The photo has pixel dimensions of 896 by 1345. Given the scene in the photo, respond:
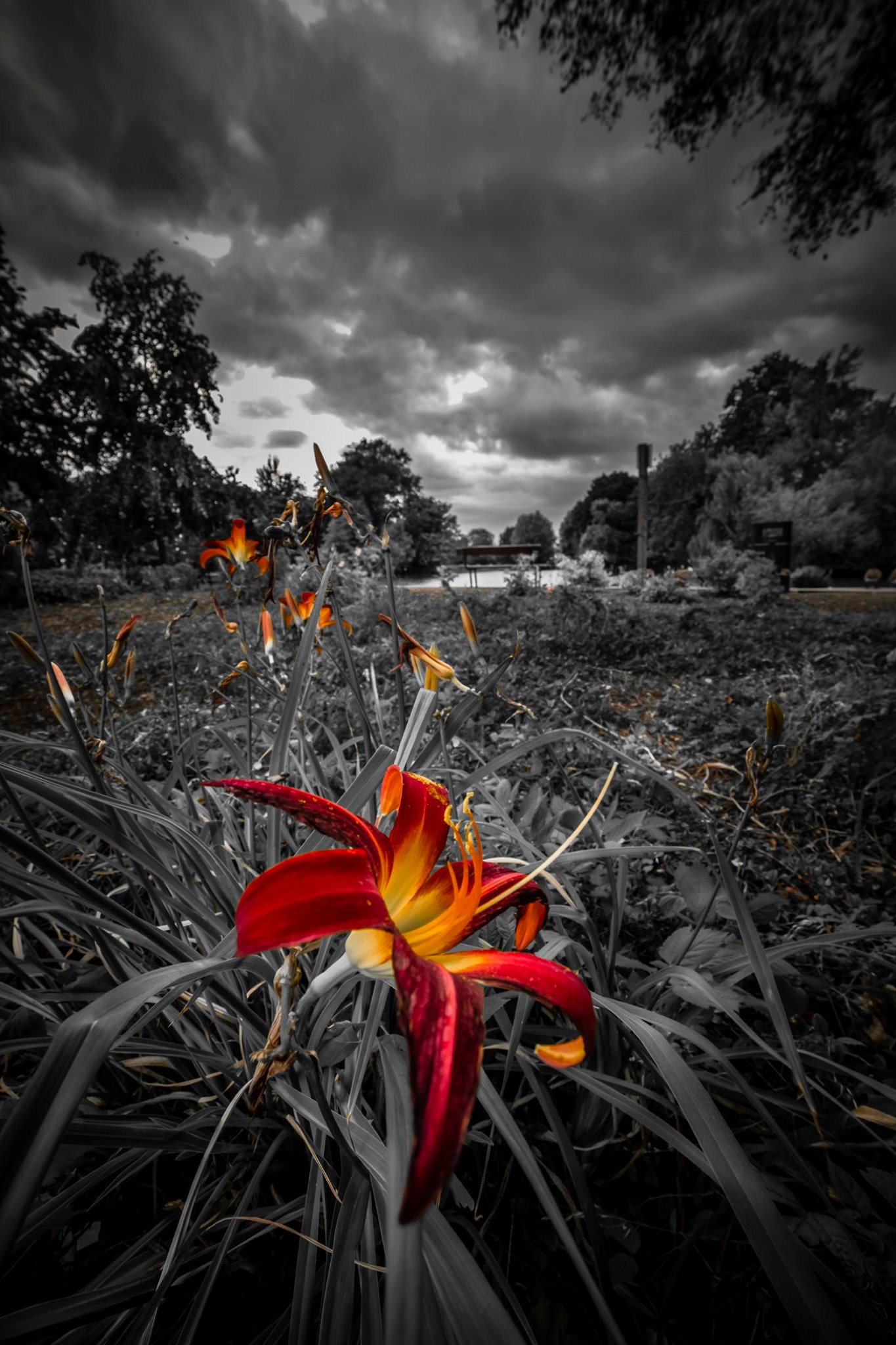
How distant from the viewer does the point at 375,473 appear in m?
29.0

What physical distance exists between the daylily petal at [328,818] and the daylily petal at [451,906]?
0.23 feet

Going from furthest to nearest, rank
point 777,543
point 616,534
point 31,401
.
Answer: point 616,534 < point 31,401 < point 777,543

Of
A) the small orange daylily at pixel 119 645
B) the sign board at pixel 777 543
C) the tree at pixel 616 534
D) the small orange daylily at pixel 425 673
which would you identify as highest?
the tree at pixel 616 534

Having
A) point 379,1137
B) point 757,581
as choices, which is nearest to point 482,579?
point 757,581

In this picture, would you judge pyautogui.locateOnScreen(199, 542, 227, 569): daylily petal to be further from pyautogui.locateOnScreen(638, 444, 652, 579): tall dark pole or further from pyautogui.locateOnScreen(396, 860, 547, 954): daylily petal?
pyautogui.locateOnScreen(638, 444, 652, 579): tall dark pole

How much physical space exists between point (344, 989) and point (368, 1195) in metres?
0.20

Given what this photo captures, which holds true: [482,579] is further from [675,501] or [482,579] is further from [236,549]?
[236,549]

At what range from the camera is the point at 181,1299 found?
60cm

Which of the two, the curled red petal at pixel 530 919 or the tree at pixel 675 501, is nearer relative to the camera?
the curled red petal at pixel 530 919

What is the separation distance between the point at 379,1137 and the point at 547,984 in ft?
1.49

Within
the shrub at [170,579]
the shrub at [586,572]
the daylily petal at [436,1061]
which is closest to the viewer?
the daylily petal at [436,1061]

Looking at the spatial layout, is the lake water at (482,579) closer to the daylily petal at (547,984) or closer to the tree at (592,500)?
the daylily petal at (547,984)

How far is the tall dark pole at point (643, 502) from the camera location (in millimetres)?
12883

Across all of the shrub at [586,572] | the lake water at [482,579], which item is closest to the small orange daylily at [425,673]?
the shrub at [586,572]
